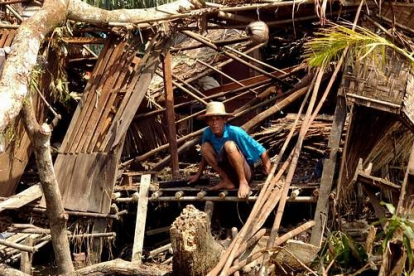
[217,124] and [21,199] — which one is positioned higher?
[217,124]

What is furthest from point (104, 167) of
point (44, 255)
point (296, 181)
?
point (296, 181)

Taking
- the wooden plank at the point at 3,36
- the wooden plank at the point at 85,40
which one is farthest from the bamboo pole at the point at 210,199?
the wooden plank at the point at 3,36

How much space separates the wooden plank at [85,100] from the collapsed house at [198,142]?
2cm

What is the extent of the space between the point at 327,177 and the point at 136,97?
2467 millimetres

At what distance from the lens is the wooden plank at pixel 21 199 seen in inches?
291

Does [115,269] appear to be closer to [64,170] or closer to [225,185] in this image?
[225,185]

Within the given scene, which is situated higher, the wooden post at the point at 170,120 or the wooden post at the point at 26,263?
the wooden post at the point at 170,120

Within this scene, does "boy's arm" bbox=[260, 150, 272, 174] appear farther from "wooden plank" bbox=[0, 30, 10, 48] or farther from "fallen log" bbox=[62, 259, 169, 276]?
"wooden plank" bbox=[0, 30, 10, 48]

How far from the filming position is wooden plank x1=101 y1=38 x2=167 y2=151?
26.5 ft

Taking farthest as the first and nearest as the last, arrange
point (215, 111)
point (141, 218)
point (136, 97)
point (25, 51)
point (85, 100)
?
point (85, 100) → point (136, 97) → point (141, 218) → point (215, 111) → point (25, 51)

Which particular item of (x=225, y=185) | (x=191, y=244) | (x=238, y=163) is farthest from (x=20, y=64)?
(x=225, y=185)

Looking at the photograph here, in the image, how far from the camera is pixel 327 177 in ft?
23.3

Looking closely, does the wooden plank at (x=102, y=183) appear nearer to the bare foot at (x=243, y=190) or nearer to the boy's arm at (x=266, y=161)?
the bare foot at (x=243, y=190)

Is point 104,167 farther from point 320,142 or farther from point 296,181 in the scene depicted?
point 320,142
